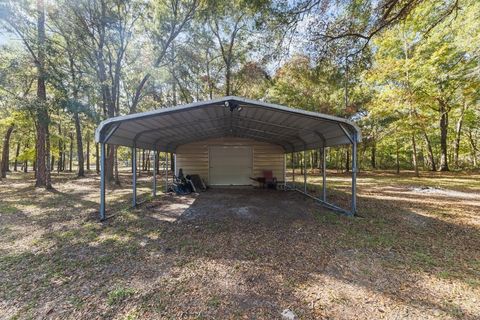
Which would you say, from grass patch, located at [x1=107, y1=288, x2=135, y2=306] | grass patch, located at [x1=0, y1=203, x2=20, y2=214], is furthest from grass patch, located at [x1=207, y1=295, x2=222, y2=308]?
grass patch, located at [x1=0, y1=203, x2=20, y2=214]

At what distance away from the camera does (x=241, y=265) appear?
2.83 meters

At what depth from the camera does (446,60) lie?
29.3 ft

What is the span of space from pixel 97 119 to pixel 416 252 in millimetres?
10304

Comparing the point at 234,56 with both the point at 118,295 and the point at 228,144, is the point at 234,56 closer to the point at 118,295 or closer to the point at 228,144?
the point at 228,144

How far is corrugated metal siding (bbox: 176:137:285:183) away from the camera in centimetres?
1025

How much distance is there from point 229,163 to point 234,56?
612 centimetres

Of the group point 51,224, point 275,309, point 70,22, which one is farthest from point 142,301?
point 70,22

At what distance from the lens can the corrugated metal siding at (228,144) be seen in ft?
33.6

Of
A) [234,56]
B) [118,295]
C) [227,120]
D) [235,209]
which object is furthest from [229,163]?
[118,295]

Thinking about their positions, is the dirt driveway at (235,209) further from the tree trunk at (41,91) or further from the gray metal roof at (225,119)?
the tree trunk at (41,91)

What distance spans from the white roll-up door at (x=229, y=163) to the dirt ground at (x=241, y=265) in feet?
16.4

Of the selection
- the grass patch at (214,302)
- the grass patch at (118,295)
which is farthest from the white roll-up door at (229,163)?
the grass patch at (214,302)

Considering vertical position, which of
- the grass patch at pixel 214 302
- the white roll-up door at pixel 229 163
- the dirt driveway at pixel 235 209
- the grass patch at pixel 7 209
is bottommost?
the grass patch at pixel 214 302

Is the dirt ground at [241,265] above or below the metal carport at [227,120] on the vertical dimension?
below
